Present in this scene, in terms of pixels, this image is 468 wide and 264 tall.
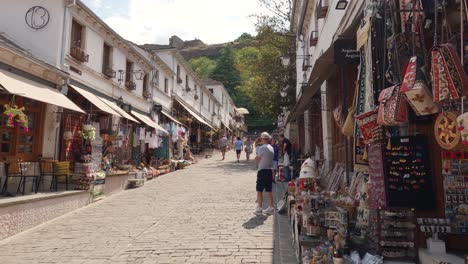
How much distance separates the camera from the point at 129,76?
16.5 m

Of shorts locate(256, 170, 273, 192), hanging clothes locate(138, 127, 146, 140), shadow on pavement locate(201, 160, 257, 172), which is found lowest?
shorts locate(256, 170, 273, 192)

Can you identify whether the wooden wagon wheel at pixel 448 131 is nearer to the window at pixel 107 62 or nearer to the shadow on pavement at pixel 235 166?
the window at pixel 107 62

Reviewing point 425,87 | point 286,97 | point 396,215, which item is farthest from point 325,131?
point 286,97

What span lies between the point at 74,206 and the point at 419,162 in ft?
28.7

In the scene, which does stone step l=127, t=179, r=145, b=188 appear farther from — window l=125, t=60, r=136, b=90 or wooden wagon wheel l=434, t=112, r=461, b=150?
wooden wagon wheel l=434, t=112, r=461, b=150

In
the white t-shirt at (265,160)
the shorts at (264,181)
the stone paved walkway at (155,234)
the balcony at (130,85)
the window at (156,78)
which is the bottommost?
the stone paved walkway at (155,234)

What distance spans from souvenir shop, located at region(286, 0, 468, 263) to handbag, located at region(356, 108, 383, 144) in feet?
0.04

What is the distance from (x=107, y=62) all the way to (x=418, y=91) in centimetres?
1316

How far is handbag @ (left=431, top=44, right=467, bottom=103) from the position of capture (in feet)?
9.63

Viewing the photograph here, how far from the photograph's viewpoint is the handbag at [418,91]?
3.27 m

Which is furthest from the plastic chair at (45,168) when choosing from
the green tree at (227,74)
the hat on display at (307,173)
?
the green tree at (227,74)

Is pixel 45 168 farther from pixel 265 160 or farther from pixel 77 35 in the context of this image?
pixel 265 160

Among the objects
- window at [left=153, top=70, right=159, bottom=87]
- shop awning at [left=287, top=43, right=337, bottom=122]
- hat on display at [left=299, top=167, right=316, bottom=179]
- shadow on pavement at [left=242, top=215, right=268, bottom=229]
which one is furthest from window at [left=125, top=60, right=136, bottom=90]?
hat on display at [left=299, top=167, right=316, bottom=179]

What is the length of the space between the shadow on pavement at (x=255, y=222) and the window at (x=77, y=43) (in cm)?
801
